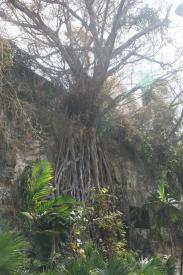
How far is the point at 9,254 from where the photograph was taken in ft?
13.8

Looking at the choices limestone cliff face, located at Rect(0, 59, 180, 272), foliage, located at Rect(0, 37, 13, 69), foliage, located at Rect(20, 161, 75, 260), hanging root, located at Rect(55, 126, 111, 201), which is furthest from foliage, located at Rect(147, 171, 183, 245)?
foliage, located at Rect(0, 37, 13, 69)

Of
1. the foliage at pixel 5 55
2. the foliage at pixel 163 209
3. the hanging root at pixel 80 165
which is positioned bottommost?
the foliage at pixel 163 209

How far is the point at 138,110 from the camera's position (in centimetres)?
1158

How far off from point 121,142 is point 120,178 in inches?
47.5

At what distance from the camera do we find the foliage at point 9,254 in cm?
413

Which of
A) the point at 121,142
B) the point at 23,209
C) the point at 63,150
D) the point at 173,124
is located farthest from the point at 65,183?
the point at 173,124

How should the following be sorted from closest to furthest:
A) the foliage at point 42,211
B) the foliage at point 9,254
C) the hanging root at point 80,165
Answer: the foliage at point 9,254
the foliage at point 42,211
the hanging root at point 80,165

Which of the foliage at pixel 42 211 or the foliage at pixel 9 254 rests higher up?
the foliage at pixel 42 211

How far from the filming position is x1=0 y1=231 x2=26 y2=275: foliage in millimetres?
4133

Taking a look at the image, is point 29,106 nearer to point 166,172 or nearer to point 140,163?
point 140,163

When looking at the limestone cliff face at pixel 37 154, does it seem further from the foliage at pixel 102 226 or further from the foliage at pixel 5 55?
the foliage at pixel 102 226

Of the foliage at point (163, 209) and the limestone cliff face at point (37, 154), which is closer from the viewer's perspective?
the limestone cliff face at point (37, 154)

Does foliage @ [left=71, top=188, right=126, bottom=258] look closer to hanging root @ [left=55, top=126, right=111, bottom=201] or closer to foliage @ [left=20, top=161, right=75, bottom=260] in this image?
hanging root @ [left=55, top=126, right=111, bottom=201]

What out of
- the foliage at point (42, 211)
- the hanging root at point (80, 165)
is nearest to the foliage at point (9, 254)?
the foliage at point (42, 211)
